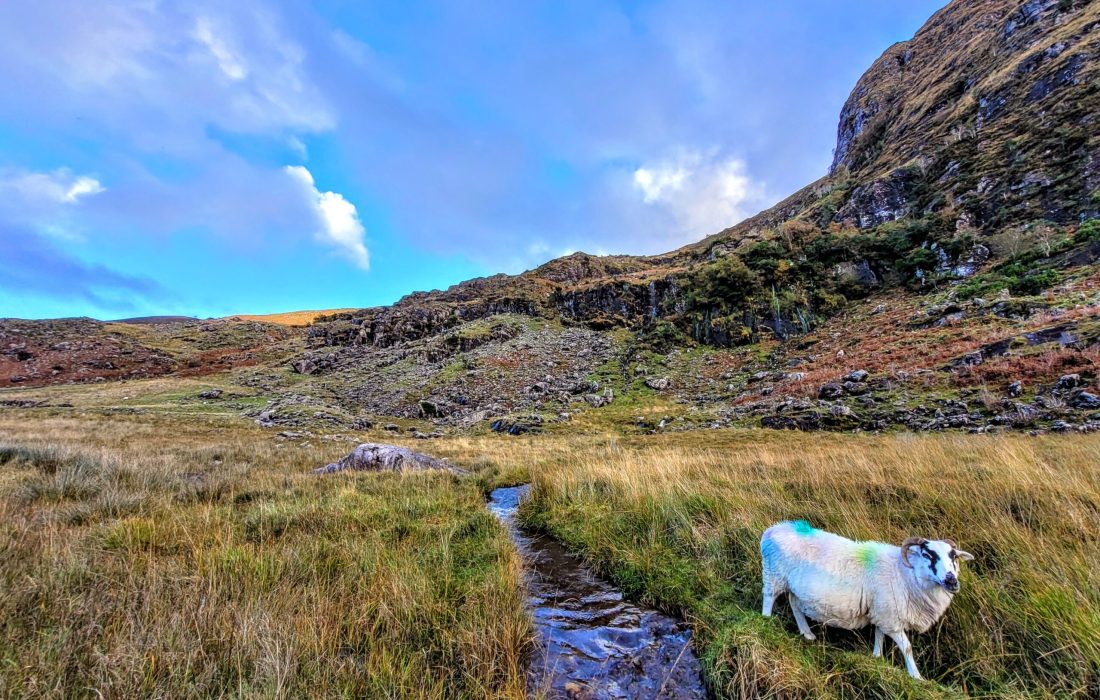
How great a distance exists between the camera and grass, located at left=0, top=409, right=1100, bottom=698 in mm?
2447

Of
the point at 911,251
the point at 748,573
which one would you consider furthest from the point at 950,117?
the point at 748,573

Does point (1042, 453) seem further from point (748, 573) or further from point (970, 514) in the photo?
point (748, 573)

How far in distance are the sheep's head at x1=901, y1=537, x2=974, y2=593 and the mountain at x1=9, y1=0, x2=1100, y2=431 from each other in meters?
12.8

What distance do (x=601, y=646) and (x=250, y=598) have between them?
9.51 feet

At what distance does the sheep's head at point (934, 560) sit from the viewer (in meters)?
2.63

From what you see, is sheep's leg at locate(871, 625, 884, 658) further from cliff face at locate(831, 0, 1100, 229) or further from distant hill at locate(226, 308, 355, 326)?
distant hill at locate(226, 308, 355, 326)

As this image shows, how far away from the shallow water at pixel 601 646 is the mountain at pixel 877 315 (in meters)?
13.9

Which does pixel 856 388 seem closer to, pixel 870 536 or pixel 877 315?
pixel 877 315

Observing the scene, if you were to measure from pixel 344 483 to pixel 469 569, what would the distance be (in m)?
5.60

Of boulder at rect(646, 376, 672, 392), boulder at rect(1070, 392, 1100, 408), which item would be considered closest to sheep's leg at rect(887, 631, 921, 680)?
boulder at rect(1070, 392, 1100, 408)

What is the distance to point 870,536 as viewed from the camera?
4.15 m

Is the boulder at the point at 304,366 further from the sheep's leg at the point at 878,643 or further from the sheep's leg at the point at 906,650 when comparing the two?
the sheep's leg at the point at 906,650

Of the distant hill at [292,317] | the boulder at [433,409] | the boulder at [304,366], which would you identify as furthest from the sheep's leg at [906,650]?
the distant hill at [292,317]

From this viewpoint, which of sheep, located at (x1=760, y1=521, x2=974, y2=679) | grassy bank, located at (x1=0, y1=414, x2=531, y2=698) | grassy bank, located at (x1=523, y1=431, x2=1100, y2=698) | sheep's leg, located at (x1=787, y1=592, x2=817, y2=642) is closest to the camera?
grassy bank, located at (x1=0, y1=414, x2=531, y2=698)
